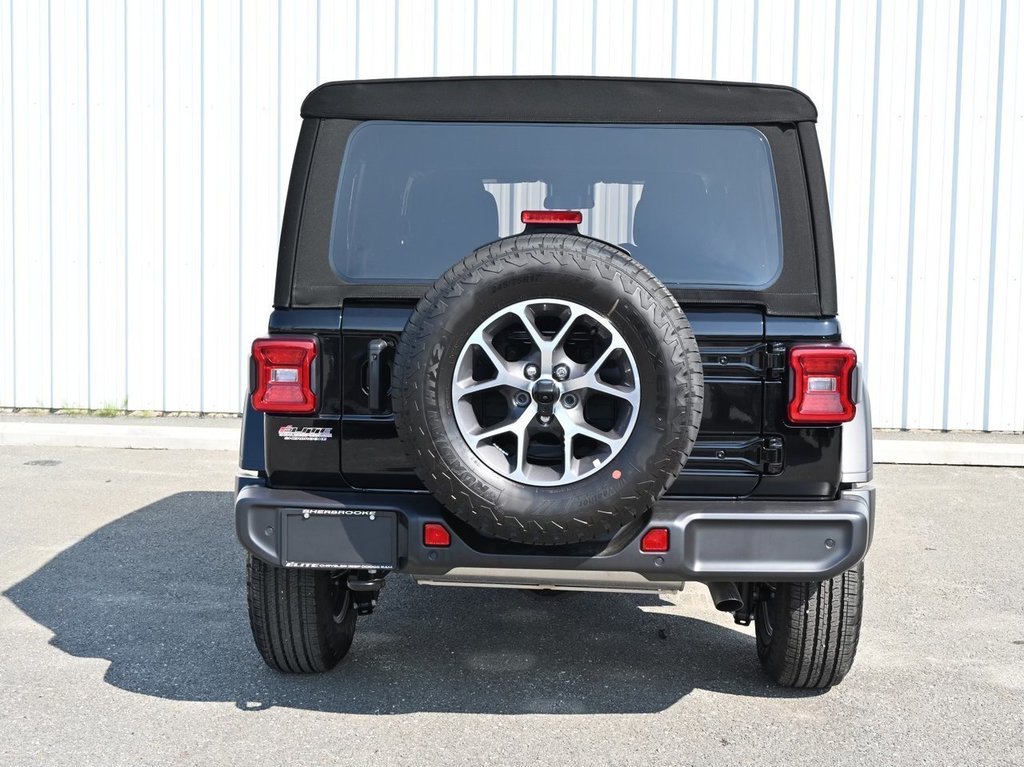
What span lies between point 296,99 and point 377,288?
6241mm

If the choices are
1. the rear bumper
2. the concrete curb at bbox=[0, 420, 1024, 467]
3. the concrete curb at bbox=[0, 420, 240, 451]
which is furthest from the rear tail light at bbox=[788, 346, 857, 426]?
the concrete curb at bbox=[0, 420, 240, 451]

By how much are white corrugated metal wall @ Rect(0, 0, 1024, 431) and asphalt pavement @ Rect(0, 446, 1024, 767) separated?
3.46m

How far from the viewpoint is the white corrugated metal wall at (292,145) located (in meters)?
8.53

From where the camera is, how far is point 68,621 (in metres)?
4.27

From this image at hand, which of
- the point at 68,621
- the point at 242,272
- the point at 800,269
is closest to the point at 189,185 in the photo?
the point at 242,272

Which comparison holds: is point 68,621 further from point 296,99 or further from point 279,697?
point 296,99

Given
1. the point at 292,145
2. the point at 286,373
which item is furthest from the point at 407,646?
the point at 292,145

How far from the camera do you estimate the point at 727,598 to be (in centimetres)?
351

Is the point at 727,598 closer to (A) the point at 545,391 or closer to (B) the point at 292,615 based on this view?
(A) the point at 545,391

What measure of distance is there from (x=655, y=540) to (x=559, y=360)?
1.90 ft

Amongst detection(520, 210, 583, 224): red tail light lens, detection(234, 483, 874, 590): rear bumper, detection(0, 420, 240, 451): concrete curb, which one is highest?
detection(520, 210, 583, 224): red tail light lens

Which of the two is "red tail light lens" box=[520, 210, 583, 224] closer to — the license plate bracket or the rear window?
the rear window

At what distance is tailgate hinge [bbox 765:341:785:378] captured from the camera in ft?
9.99

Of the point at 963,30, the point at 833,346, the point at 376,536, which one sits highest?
the point at 963,30
